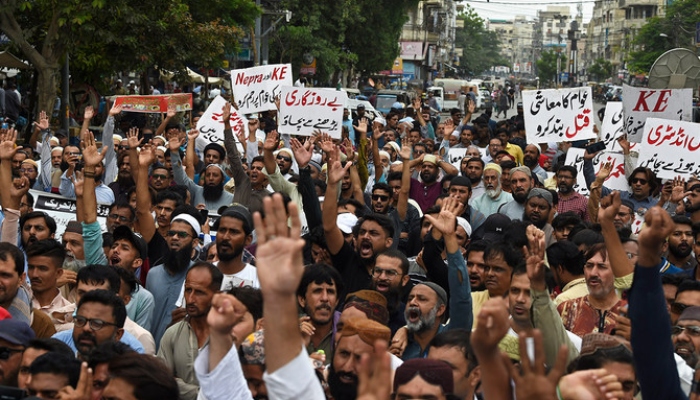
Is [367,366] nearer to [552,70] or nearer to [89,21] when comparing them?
[89,21]

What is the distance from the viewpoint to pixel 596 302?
20.5 feet

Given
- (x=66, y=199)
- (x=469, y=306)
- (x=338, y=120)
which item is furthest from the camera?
(x=338, y=120)

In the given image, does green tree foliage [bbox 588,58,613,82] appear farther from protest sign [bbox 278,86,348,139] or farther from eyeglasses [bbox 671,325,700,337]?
eyeglasses [bbox 671,325,700,337]

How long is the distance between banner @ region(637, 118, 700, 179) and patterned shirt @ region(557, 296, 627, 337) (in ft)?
16.7

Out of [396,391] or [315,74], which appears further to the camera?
[315,74]

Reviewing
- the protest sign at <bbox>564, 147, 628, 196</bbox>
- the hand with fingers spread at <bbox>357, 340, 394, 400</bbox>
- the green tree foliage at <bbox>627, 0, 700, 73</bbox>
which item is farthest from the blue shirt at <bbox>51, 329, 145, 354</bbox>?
the green tree foliage at <bbox>627, 0, 700, 73</bbox>

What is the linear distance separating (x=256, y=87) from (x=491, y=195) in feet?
14.6

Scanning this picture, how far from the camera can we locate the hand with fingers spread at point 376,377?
277 centimetres

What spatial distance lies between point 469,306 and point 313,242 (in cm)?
191

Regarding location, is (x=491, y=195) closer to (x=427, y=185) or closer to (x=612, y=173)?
(x=427, y=185)

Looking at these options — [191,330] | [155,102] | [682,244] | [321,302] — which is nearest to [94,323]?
[191,330]

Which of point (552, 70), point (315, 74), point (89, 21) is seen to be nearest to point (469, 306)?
point (89, 21)

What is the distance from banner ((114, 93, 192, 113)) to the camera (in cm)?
1605

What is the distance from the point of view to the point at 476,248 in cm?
709
